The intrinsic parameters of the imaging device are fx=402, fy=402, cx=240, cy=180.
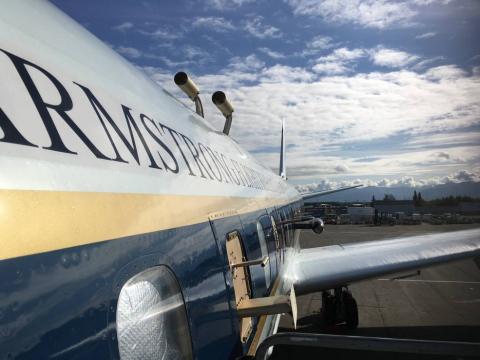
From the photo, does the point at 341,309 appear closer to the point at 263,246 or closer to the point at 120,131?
the point at 263,246

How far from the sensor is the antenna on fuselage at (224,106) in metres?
6.04

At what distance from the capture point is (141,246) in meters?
1.90

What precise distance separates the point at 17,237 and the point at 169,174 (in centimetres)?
132

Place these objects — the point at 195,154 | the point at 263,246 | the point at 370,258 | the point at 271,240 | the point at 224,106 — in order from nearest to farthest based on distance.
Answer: the point at 195,154 < the point at 263,246 < the point at 271,240 < the point at 224,106 < the point at 370,258

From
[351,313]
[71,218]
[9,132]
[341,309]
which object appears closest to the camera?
[9,132]

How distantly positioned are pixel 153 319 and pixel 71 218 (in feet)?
2.59

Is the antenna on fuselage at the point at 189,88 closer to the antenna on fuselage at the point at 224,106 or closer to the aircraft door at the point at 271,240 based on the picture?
the antenna on fuselage at the point at 224,106

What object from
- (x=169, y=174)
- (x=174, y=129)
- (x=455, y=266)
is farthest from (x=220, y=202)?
(x=455, y=266)

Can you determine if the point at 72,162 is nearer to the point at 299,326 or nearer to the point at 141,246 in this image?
the point at 141,246

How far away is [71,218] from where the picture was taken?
1465 mm

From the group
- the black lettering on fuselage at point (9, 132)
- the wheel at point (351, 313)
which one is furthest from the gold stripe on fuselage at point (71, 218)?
the wheel at point (351, 313)

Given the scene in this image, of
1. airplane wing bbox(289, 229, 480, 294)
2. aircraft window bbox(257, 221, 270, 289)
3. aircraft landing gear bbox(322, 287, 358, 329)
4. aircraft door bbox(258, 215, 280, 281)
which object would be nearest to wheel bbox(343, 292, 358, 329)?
aircraft landing gear bbox(322, 287, 358, 329)

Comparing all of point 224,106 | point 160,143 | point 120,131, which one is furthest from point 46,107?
point 224,106

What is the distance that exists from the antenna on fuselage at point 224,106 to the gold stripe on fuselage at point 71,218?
12.8ft
